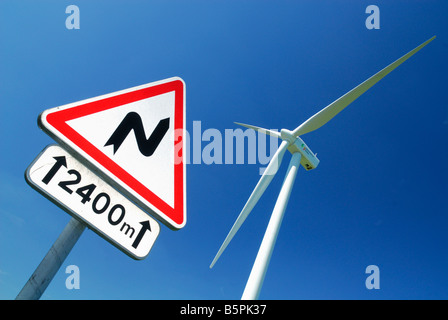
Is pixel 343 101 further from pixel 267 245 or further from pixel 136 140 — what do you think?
pixel 136 140

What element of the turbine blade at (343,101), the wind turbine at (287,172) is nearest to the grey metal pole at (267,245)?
the wind turbine at (287,172)

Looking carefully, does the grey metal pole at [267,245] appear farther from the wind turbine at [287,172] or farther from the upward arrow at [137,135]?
the upward arrow at [137,135]

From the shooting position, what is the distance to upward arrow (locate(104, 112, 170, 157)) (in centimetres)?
165

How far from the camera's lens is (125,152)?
1.63 meters

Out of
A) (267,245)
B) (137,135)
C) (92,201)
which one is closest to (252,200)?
(267,245)

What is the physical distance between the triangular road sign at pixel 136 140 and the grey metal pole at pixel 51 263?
35 cm

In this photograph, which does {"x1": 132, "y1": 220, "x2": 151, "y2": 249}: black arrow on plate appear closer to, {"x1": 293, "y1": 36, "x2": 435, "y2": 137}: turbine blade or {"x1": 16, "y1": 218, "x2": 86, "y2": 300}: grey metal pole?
{"x1": 16, "y1": 218, "x2": 86, "y2": 300}: grey metal pole

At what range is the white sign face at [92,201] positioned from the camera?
1252mm

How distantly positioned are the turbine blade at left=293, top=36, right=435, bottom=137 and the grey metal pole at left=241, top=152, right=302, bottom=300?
3150 millimetres

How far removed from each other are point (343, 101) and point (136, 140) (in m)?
12.9

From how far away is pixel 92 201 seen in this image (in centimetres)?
138

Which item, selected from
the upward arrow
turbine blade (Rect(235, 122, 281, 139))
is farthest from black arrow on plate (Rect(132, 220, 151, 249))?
turbine blade (Rect(235, 122, 281, 139))
